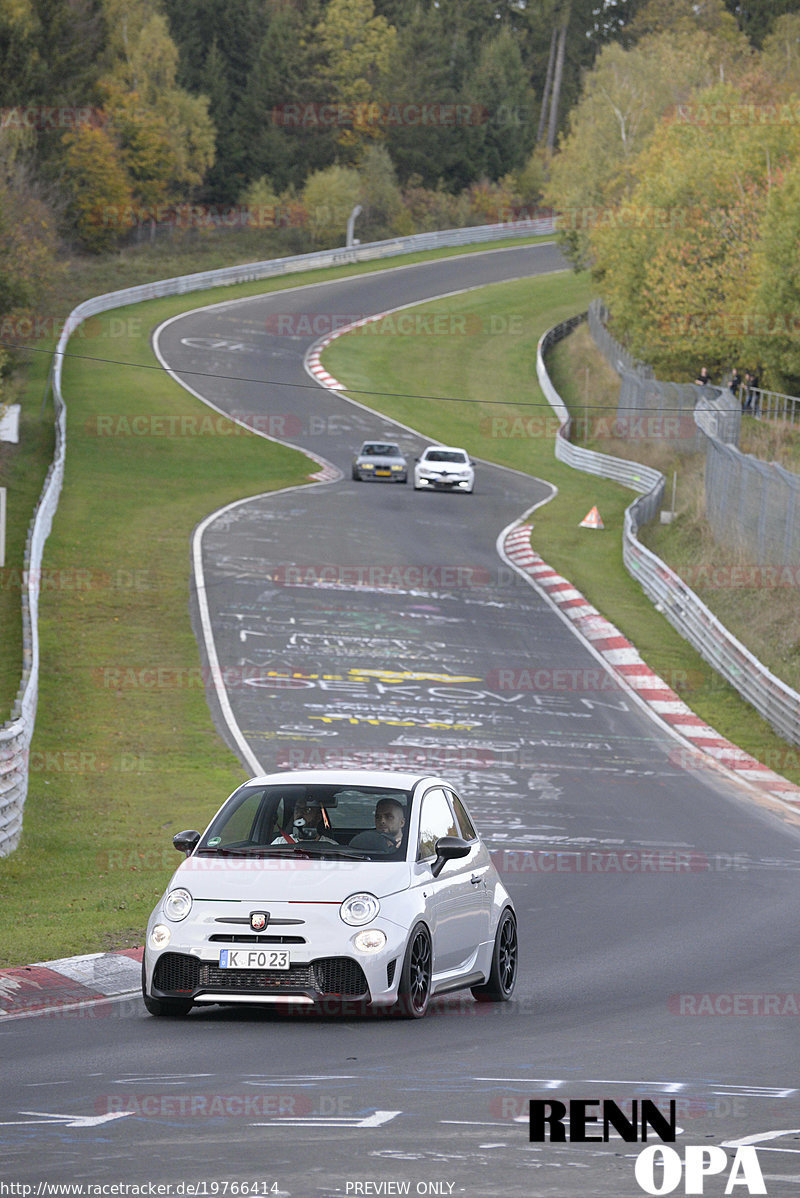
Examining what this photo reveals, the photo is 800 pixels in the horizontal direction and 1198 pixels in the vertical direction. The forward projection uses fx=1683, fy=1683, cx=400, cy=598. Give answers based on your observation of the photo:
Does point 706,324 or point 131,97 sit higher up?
point 131,97

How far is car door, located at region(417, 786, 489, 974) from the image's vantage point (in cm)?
1020

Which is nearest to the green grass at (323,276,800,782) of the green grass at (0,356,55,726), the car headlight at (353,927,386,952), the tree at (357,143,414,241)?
the green grass at (0,356,55,726)

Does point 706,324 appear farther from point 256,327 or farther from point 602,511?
point 256,327

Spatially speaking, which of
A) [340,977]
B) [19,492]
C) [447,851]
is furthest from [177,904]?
[19,492]

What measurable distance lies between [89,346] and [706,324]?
24.7 meters

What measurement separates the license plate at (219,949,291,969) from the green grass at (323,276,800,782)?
52.1 ft

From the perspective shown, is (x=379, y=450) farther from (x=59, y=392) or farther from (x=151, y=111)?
(x=151, y=111)

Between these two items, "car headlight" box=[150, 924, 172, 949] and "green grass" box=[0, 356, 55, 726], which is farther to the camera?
"green grass" box=[0, 356, 55, 726]

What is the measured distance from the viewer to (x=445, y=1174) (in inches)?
238

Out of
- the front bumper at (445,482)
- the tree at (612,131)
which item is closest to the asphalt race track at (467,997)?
the front bumper at (445,482)

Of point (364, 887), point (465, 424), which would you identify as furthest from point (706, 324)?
point (364, 887)

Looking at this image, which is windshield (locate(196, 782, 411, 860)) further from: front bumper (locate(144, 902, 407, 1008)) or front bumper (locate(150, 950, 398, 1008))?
front bumper (locate(150, 950, 398, 1008))

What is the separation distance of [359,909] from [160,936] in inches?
46.0

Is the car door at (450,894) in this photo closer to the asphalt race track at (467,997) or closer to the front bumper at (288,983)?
the asphalt race track at (467,997)
